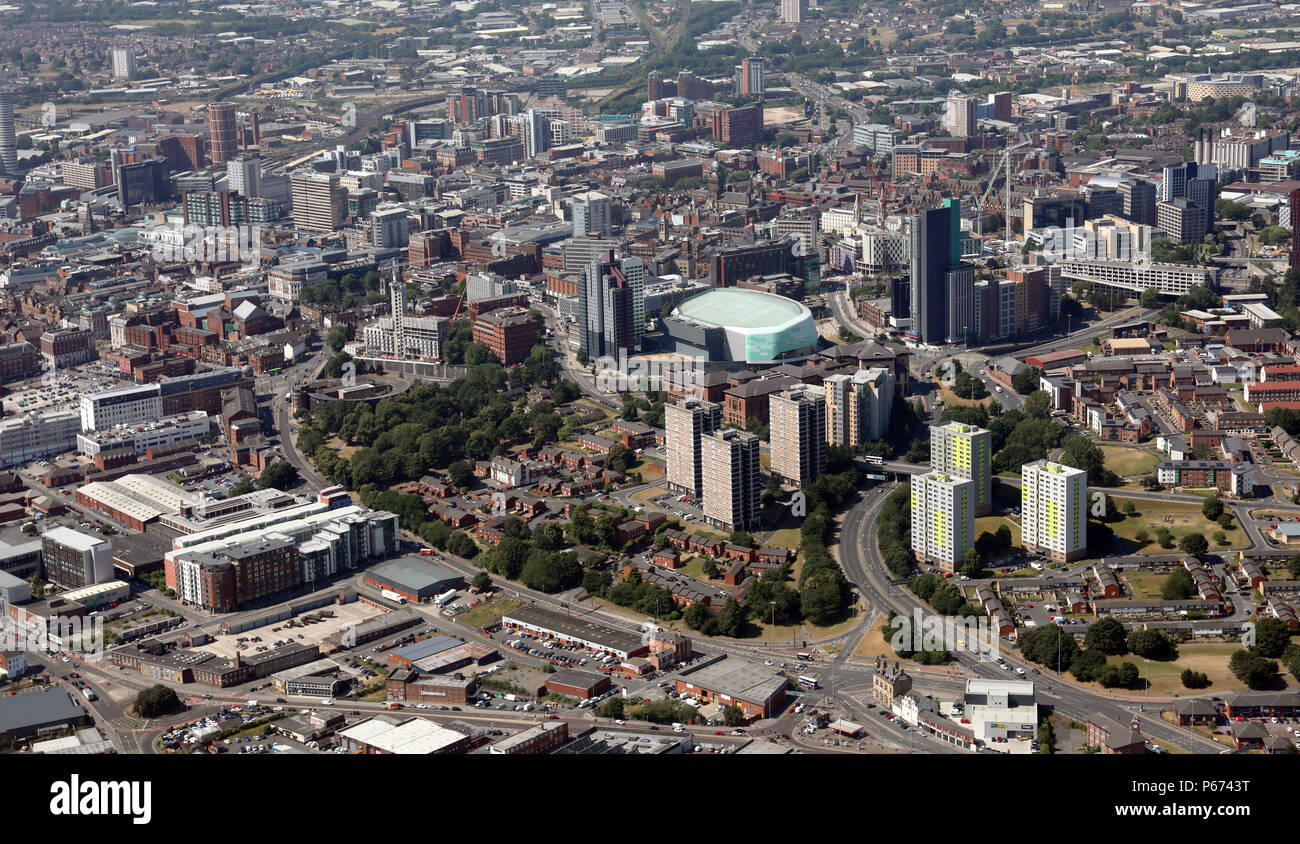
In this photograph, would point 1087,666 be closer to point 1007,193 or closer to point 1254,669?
point 1254,669

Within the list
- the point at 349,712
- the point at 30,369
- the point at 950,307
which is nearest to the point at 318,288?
the point at 30,369

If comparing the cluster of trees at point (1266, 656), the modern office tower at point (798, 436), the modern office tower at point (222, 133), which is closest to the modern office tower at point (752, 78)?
the modern office tower at point (222, 133)

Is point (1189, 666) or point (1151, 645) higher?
point (1151, 645)

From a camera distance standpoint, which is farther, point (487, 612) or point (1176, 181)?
point (1176, 181)

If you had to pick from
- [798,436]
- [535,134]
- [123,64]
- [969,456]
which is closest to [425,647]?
[798,436]

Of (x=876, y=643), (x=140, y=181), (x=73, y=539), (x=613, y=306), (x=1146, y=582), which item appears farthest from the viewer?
(x=140, y=181)

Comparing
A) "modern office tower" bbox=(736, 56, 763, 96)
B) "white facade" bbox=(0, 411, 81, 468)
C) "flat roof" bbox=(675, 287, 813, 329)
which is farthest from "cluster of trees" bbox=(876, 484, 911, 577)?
"modern office tower" bbox=(736, 56, 763, 96)

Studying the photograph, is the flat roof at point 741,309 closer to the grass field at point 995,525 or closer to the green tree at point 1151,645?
the grass field at point 995,525

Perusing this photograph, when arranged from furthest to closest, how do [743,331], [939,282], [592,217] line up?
[592,217] < [939,282] < [743,331]
